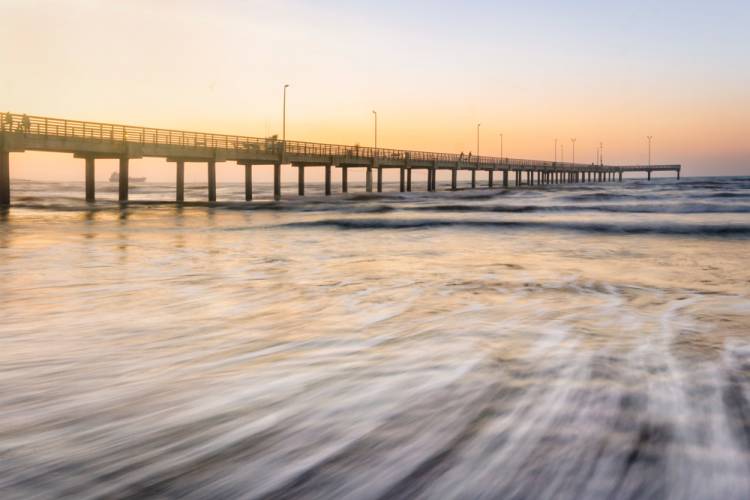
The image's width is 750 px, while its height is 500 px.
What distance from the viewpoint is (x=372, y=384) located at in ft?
15.0

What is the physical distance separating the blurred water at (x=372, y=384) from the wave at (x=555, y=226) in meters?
11.8

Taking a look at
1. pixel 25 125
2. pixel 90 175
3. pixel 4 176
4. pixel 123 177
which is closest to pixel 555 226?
pixel 25 125

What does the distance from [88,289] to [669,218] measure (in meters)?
26.2

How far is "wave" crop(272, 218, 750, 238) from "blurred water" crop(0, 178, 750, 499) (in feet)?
38.7

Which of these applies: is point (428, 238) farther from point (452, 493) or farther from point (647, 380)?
point (452, 493)

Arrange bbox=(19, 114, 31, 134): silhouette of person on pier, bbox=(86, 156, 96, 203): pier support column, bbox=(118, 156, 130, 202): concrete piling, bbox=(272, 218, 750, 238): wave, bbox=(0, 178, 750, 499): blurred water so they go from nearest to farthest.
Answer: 1. bbox=(0, 178, 750, 499): blurred water
2. bbox=(272, 218, 750, 238): wave
3. bbox=(19, 114, 31, 134): silhouette of person on pier
4. bbox=(118, 156, 130, 202): concrete piling
5. bbox=(86, 156, 96, 203): pier support column

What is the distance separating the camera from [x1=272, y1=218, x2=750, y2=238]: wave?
22188 mm

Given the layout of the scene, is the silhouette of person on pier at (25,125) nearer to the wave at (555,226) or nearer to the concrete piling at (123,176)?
the concrete piling at (123,176)

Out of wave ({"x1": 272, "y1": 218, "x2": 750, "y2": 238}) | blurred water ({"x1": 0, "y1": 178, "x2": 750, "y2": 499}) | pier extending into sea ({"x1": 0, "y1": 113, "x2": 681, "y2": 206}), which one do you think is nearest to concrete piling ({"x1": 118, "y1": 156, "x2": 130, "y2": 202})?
pier extending into sea ({"x1": 0, "y1": 113, "x2": 681, "y2": 206})

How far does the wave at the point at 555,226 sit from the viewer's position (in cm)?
2219

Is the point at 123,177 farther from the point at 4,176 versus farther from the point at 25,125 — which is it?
the point at 25,125

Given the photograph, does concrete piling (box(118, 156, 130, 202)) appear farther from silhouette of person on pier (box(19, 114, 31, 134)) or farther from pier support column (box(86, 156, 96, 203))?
silhouette of person on pier (box(19, 114, 31, 134))

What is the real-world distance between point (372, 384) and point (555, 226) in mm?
21644

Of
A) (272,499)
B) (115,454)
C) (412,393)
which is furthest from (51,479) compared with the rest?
(412,393)
